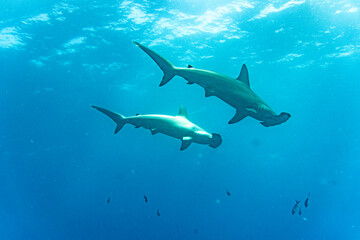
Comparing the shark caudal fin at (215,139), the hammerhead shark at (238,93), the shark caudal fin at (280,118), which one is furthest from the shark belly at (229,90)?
the shark caudal fin at (215,139)

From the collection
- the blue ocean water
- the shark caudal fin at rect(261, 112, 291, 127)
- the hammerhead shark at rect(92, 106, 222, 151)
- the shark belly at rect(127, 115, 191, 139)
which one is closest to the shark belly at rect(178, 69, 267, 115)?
the shark caudal fin at rect(261, 112, 291, 127)

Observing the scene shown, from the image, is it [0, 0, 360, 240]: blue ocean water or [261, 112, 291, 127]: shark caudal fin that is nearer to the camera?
[261, 112, 291, 127]: shark caudal fin

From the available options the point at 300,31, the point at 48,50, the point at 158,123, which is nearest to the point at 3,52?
the point at 48,50

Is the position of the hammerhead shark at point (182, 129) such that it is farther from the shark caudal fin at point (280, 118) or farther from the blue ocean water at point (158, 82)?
the blue ocean water at point (158, 82)

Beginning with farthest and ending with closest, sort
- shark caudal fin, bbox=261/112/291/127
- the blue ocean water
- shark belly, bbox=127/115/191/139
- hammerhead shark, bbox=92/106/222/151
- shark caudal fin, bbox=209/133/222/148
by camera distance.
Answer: the blue ocean water
shark belly, bbox=127/115/191/139
hammerhead shark, bbox=92/106/222/151
shark caudal fin, bbox=209/133/222/148
shark caudal fin, bbox=261/112/291/127

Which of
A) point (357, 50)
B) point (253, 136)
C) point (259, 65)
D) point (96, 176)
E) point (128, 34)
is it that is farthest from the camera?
point (96, 176)

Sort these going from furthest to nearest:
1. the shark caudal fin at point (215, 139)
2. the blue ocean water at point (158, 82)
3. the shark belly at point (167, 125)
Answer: the blue ocean water at point (158, 82) → the shark belly at point (167, 125) → the shark caudal fin at point (215, 139)

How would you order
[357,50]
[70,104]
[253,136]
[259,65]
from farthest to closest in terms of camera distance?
[253,136], [70,104], [259,65], [357,50]

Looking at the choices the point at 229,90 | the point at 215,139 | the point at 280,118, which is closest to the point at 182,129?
the point at 215,139

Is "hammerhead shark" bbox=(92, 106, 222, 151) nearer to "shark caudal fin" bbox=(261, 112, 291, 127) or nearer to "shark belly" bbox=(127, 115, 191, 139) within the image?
"shark belly" bbox=(127, 115, 191, 139)

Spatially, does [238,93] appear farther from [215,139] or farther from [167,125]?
[167,125]

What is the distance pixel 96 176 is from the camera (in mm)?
57094

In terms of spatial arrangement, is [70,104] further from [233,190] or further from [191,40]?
[233,190]

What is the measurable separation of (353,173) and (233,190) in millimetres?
38757
